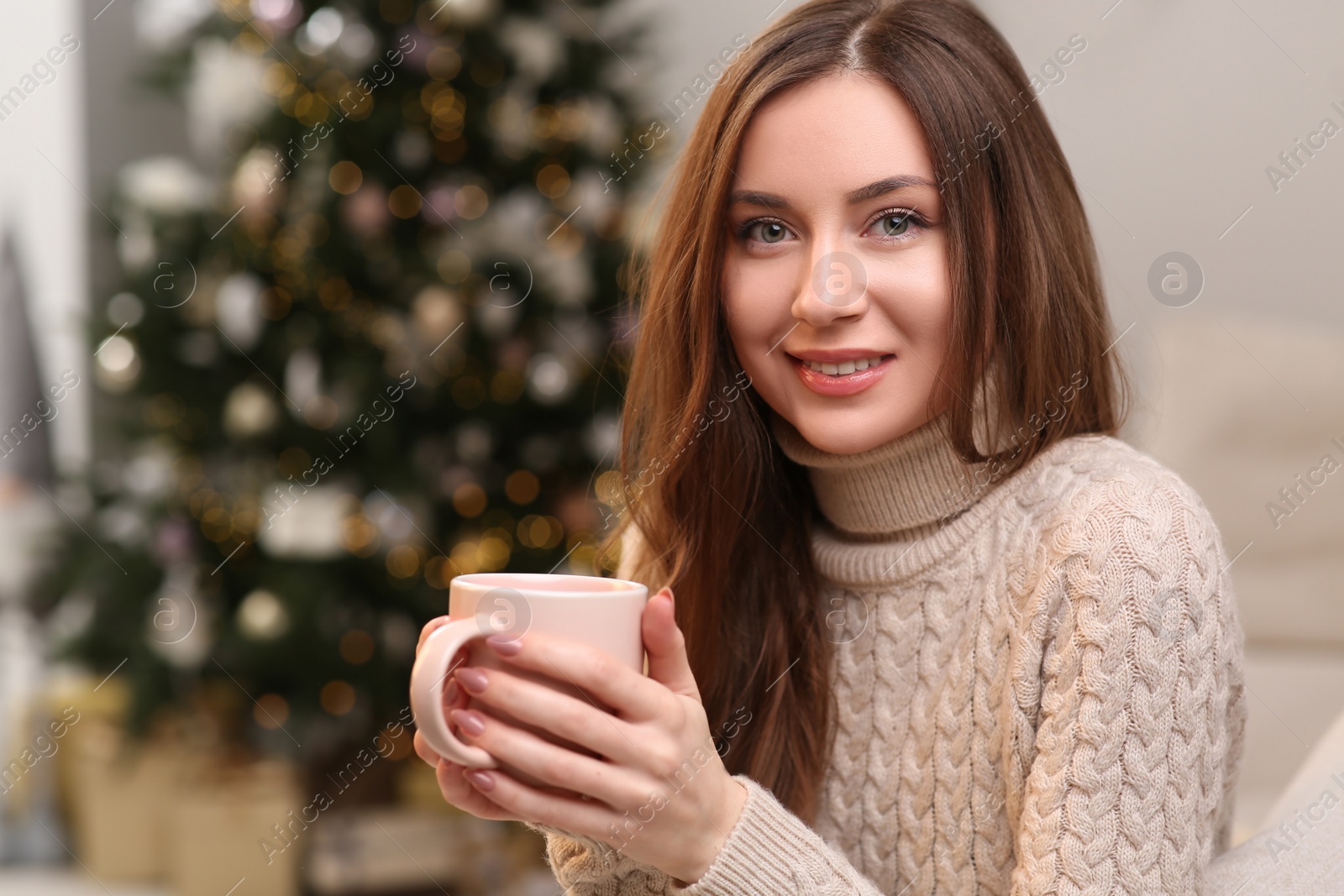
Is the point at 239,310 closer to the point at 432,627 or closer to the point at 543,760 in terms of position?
the point at 432,627

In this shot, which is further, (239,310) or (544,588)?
(239,310)

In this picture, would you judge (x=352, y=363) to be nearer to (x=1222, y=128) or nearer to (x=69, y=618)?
(x=69, y=618)

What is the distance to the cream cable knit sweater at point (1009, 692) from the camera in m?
0.82

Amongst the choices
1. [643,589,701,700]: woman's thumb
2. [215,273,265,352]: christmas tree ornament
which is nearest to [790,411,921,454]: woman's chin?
[643,589,701,700]: woman's thumb

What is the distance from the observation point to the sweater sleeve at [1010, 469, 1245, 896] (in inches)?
32.2

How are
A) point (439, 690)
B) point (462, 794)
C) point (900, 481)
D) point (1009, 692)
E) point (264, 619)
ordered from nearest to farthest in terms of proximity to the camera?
point (439, 690)
point (462, 794)
point (1009, 692)
point (900, 481)
point (264, 619)

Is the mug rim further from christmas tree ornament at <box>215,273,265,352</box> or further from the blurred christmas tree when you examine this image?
christmas tree ornament at <box>215,273,265,352</box>

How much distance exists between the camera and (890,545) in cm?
105

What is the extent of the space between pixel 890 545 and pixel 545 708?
473 millimetres

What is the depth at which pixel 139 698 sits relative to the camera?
245 centimetres

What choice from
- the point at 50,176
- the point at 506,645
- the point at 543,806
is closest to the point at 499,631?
the point at 506,645

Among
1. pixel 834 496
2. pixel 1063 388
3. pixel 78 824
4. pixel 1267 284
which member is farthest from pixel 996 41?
pixel 78 824

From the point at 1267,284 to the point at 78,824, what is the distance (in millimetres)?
3022

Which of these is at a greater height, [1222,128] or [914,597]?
[1222,128]
